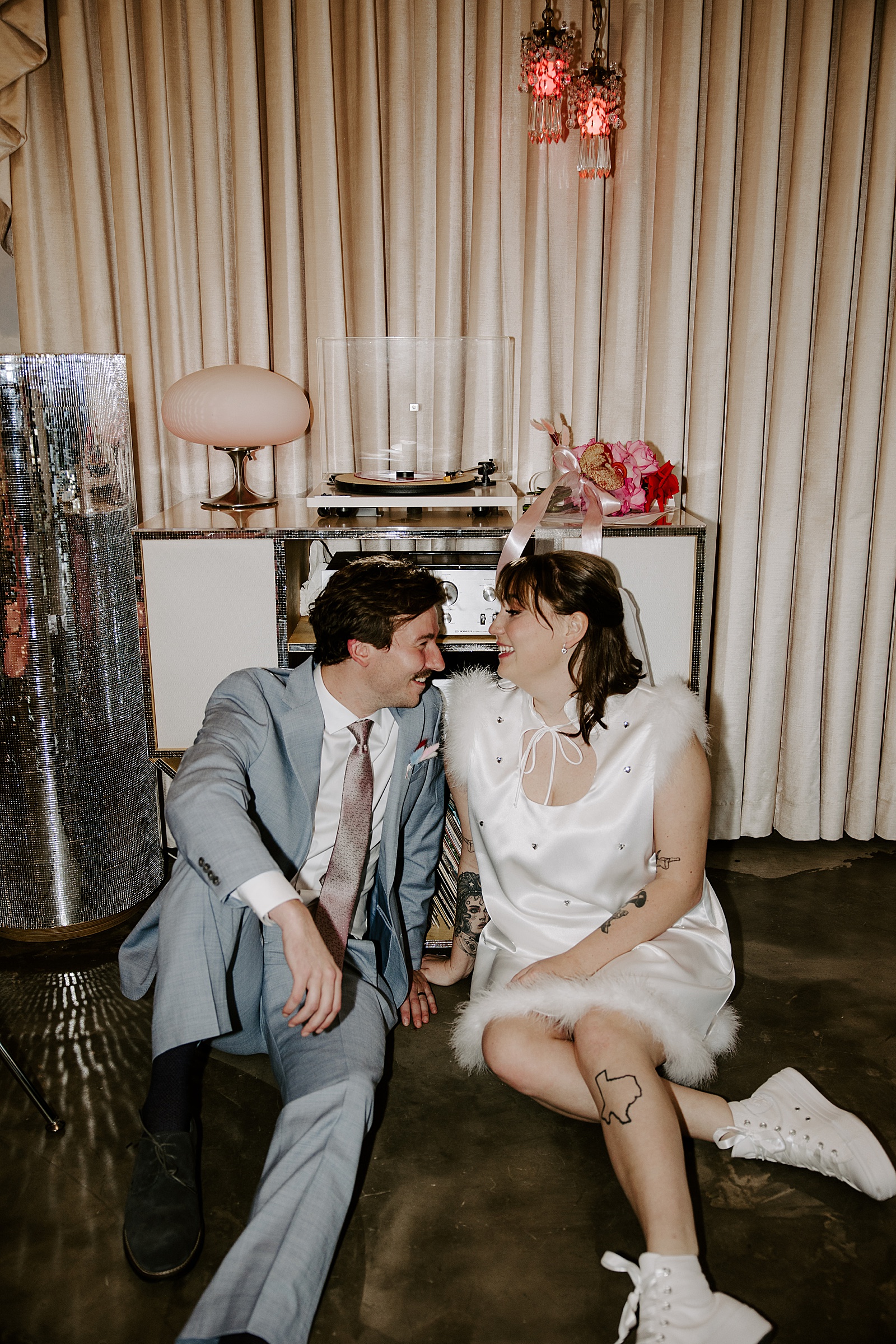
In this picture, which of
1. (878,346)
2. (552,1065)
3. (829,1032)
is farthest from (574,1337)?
(878,346)

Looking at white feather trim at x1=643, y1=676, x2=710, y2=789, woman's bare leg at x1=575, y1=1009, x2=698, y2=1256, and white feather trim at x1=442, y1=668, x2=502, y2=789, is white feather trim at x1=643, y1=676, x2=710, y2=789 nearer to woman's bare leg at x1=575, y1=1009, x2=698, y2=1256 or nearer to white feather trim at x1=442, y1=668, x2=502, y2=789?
white feather trim at x1=442, y1=668, x2=502, y2=789

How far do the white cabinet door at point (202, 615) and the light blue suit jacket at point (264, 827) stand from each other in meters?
0.33

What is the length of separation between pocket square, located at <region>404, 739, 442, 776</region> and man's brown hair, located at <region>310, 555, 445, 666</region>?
239 mm

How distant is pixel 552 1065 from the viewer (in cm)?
167

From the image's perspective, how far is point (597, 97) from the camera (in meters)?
2.35

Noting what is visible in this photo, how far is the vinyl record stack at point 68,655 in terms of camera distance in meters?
2.08

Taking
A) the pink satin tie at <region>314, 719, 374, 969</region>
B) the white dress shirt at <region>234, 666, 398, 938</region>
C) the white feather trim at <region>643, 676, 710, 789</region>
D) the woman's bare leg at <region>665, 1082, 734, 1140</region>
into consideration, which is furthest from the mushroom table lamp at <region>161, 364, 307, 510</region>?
the woman's bare leg at <region>665, 1082, 734, 1140</region>

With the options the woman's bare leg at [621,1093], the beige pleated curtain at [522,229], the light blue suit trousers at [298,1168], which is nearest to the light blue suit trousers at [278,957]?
the light blue suit trousers at [298,1168]

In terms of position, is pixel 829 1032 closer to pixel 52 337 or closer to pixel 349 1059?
pixel 349 1059

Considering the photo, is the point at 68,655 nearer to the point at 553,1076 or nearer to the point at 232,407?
the point at 232,407

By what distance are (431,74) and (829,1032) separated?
7.95 ft

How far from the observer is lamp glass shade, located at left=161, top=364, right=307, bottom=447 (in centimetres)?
223

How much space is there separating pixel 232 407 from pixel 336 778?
91 centimetres

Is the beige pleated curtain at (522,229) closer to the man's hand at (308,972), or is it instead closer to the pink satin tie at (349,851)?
the pink satin tie at (349,851)
